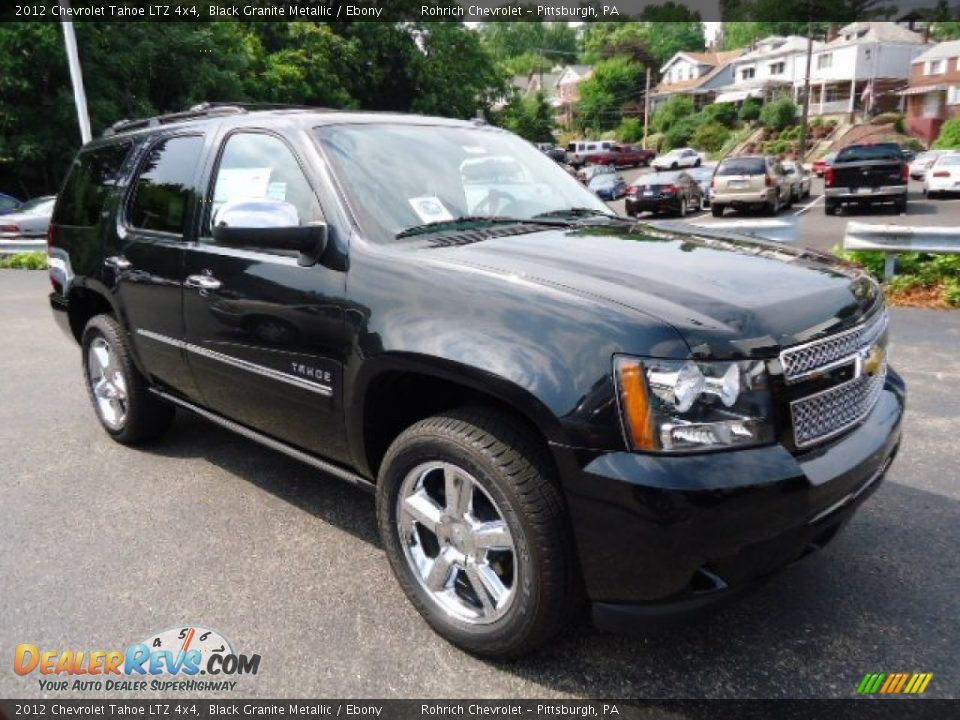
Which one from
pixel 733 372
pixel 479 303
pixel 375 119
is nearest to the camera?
pixel 733 372

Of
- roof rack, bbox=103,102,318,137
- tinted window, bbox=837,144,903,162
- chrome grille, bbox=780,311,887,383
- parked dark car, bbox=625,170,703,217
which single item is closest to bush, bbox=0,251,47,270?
roof rack, bbox=103,102,318,137

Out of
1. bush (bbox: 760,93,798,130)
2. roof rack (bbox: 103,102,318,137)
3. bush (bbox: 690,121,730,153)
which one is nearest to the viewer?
roof rack (bbox: 103,102,318,137)

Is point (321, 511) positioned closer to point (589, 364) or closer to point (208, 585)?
point (208, 585)

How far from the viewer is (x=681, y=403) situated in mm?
2105

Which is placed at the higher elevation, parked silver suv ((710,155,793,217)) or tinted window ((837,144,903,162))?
tinted window ((837,144,903,162))

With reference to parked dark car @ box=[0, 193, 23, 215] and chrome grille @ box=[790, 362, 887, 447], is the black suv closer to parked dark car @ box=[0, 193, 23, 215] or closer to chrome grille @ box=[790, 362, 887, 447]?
chrome grille @ box=[790, 362, 887, 447]

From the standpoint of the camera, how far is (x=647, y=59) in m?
90.7

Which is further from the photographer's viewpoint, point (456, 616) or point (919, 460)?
point (919, 460)

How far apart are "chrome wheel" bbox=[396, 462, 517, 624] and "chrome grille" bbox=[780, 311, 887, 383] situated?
3.26ft

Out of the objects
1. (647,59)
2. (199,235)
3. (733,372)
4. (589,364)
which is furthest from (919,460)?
(647,59)

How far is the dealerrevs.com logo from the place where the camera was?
255cm

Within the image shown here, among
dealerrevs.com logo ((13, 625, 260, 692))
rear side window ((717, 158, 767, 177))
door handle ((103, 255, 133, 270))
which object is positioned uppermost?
door handle ((103, 255, 133, 270))

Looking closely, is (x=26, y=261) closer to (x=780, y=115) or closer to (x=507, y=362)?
(x=507, y=362)

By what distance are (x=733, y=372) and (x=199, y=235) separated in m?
2.55
